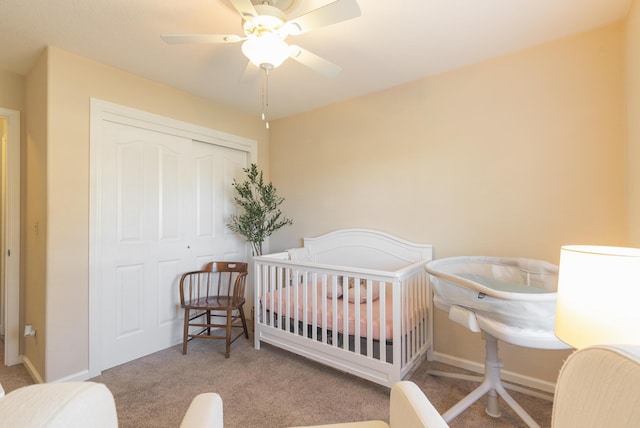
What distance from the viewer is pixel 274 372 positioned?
2162mm

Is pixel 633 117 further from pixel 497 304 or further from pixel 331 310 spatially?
pixel 331 310

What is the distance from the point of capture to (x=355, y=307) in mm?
1983

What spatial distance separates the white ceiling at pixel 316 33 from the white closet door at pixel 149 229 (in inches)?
24.6

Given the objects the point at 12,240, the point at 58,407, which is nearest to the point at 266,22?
the point at 58,407

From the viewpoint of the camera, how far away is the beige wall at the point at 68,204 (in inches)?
76.4

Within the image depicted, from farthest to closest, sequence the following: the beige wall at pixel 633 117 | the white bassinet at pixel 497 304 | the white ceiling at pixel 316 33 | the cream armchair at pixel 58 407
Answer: the white ceiling at pixel 316 33 → the beige wall at pixel 633 117 → the white bassinet at pixel 497 304 → the cream armchair at pixel 58 407

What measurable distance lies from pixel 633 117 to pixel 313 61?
69.1 inches

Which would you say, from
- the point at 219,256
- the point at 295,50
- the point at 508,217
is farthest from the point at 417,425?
the point at 219,256

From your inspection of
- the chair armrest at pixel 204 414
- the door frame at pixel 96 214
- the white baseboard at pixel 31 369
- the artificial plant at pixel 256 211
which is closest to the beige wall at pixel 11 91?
the door frame at pixel 96 214

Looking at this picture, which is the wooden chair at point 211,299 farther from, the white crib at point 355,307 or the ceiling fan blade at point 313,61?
the ceiling fan blade at point 313,61

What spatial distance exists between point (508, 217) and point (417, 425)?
1.78 m

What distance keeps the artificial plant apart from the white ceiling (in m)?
1.09

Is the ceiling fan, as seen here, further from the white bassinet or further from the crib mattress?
the crib mattress

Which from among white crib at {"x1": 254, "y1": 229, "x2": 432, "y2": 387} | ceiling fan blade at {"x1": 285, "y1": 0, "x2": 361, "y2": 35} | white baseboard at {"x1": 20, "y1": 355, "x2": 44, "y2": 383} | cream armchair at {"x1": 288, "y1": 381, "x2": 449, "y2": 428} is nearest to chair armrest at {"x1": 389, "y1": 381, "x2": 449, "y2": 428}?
cream armchair at {"x1": 288, "y1": 381, "x2": 449, "y2": 428}
